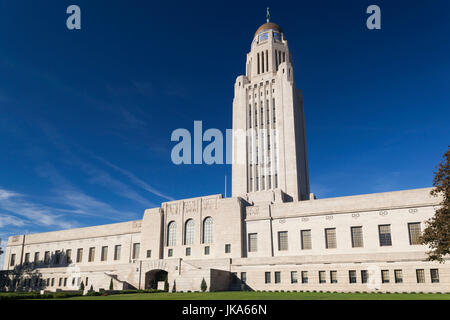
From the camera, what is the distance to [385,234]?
45.5 m

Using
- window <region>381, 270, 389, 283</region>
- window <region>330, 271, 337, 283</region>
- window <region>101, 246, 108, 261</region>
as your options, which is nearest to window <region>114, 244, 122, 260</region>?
window <region>101, 246, 108, 261</region>

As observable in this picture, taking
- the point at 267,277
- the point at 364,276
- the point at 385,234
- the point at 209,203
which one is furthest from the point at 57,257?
the point at 385,234

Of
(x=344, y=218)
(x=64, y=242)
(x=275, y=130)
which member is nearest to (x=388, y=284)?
(x=344, y=218)

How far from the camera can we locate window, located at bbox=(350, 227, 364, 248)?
153 feet

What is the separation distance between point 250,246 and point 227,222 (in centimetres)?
505

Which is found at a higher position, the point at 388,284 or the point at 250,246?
the point at 250,246

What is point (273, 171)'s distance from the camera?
69062mm

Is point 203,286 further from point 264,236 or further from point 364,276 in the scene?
point 364,276

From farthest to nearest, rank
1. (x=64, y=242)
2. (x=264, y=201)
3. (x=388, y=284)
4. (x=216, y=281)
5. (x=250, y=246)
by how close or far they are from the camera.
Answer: (x=64, y=242), (x=264, y=201), (x=250, y=246), (x=216, y=281), (x=388, y=284)

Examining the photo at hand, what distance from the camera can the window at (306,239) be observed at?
4979 centimetres

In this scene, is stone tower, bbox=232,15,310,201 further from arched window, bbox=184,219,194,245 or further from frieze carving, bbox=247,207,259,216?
arched window, bbox=184,219,194,245

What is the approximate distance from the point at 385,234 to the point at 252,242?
18664 millimetres
